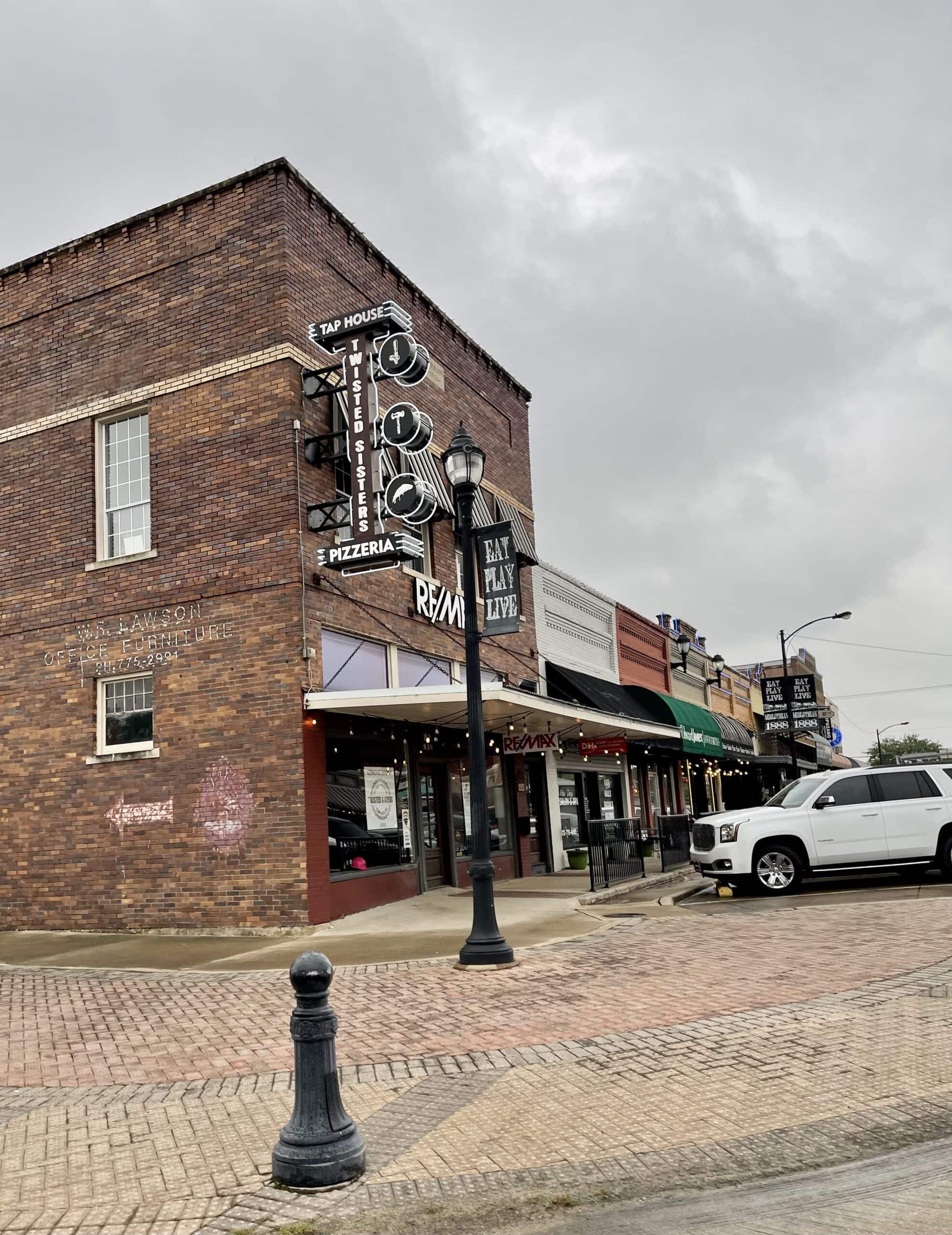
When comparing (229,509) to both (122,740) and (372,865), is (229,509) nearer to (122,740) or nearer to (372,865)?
(122,740)

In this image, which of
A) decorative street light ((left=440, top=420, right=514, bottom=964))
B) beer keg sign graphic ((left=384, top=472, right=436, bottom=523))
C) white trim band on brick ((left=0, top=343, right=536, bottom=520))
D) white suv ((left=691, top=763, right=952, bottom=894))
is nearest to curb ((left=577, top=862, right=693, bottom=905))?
white suv ((left=691, top=763, right=952, bottom=894))

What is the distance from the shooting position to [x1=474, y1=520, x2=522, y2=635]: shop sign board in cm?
1241

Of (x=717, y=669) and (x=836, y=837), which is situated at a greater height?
(x=717, y=669)

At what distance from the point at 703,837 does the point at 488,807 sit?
12.9 feet

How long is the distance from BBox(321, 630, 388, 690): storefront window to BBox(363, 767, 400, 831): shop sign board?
4.14 ft

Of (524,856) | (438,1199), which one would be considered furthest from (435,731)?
(438,1199)

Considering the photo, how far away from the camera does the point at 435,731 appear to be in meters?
16.8

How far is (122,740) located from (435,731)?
4.74 meters

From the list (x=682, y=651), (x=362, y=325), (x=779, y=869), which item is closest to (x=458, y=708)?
(x=779, y=869)

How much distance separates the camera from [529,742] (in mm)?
18609

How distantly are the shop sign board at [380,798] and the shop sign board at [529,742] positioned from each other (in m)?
3.49

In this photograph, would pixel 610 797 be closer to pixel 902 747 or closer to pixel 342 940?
pixel 342 940

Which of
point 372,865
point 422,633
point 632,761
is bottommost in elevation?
point 372,865

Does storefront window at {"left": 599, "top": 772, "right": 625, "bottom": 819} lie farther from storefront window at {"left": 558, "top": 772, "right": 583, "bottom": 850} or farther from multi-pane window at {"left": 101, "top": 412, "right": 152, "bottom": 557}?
multi-pane window at {"left": 101, "top": 412, "right": 152, "bottom": 557}
